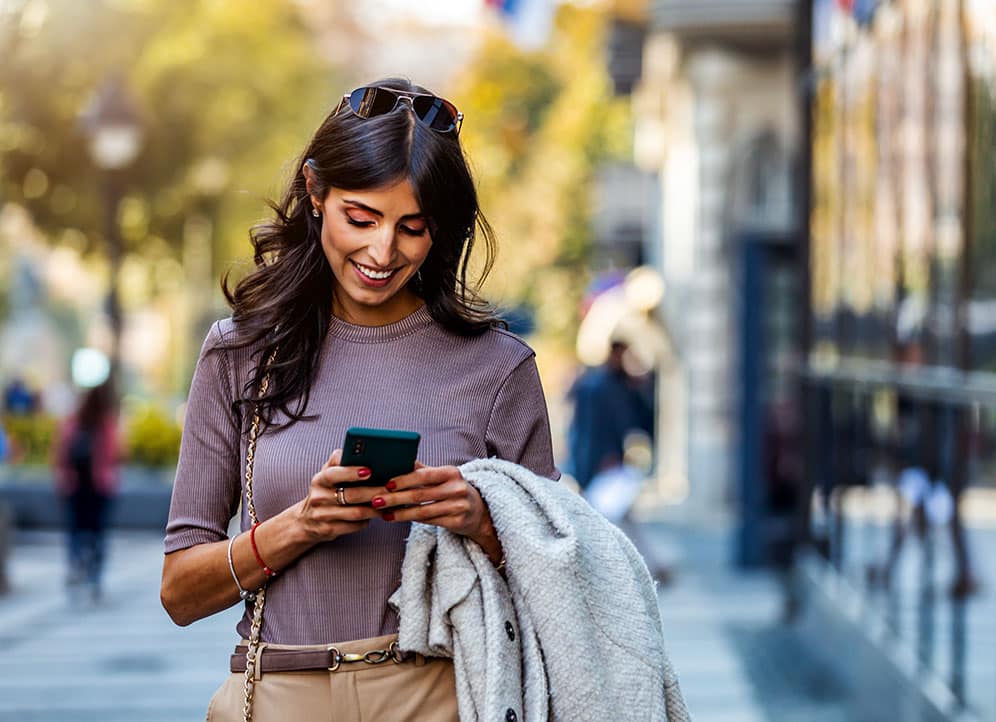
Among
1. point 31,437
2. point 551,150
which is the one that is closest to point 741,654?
point 31,437

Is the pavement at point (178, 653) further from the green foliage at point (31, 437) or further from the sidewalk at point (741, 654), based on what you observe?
the green foliage at point (31, 437)

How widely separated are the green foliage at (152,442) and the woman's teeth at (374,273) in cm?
1758

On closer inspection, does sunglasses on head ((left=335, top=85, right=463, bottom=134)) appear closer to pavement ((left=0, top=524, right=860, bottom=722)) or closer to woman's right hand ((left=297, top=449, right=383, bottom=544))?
woman's right hand ((left=297, top=449, right=383, bottom=544))

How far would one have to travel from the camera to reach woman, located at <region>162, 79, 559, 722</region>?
2809 mm

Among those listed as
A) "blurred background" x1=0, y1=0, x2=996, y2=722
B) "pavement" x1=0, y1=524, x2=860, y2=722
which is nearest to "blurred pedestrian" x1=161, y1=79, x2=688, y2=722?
"blurred background" x1=0, y1=0, x2=996, y2=722

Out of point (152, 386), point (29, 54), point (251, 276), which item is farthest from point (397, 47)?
point (251, 276)

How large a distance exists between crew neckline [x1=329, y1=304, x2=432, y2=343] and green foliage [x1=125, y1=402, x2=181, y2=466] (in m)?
17.4

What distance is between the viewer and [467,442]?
2.90 m

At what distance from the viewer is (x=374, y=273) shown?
2865 millimetres

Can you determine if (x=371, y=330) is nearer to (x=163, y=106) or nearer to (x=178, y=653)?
(x=178, y=653)

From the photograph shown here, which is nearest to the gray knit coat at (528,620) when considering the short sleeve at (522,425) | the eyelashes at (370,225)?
the short sleeve at (522,425)

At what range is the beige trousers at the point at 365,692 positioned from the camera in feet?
9.18

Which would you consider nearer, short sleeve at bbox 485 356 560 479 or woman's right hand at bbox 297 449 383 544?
woman's right hand at bbox 297 449 383 544

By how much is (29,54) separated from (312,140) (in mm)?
26657
